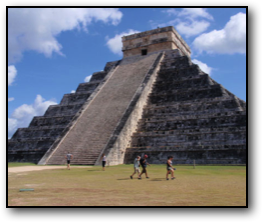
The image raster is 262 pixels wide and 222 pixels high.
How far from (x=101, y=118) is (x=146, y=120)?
3.34 m

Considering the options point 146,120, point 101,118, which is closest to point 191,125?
point 146,120

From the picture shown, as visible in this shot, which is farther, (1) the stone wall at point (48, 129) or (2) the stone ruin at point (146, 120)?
(1) the stone wall at point (48, 129)

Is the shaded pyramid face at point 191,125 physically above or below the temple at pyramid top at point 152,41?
below

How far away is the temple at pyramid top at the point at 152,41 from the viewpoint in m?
26.7

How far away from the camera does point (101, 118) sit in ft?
63.5

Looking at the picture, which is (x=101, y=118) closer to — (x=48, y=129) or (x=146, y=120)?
(x=146, y=120)

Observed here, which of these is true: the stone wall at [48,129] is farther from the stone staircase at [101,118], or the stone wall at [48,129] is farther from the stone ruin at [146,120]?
the stone staircase at [101,118]

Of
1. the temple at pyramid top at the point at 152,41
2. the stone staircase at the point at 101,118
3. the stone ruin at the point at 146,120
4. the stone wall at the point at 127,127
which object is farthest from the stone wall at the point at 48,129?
the temple at pyramid top at the point at 152,41

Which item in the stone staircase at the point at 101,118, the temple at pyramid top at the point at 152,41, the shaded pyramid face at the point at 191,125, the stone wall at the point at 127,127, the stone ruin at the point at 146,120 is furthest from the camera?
the temple at pyramid top at the point at 152,41

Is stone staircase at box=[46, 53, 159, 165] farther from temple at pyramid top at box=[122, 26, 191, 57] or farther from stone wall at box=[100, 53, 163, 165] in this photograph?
temple at pyramid top at box=[122, 26, 191, 57]

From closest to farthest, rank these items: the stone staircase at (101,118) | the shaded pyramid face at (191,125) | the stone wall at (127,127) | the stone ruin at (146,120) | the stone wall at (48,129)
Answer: the shaded pyramid face at (191,125)
the stone ruin at (146,120)
the stone wall at (127,127)
the stone staircase at (101,118)
the stone wall at (48,129)

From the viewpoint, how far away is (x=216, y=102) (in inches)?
677
